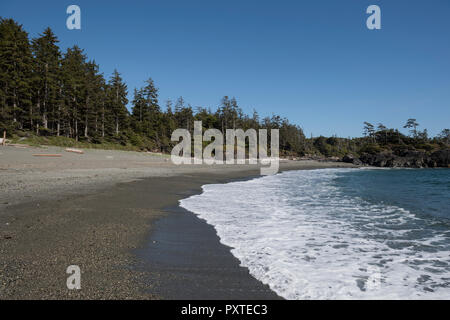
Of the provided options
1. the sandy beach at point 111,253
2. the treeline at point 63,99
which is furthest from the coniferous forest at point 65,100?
the sandy beach at point 111,253

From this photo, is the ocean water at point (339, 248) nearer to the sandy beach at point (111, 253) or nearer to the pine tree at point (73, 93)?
the sandy beach at point (111, 253)

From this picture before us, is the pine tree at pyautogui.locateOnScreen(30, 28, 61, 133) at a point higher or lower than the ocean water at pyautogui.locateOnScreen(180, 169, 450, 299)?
higher

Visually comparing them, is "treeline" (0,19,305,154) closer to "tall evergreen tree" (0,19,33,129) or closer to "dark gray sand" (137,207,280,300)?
"tall evergreen tree" (0,19,33,129)

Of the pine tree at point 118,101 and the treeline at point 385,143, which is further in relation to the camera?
the treeline at point 385,143

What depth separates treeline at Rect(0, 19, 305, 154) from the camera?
31875mm

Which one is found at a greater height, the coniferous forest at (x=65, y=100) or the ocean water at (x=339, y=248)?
the coniferous forest at (x=65, y=100)

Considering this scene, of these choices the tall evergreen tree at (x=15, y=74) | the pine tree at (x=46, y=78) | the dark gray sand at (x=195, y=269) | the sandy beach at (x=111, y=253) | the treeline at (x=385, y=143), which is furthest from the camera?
the treeline at (x=385, y=143)

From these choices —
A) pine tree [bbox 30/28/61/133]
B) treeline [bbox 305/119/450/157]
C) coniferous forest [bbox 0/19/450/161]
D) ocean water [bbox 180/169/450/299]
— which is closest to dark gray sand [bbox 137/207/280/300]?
ocean water [bbox 180/169/450/299]

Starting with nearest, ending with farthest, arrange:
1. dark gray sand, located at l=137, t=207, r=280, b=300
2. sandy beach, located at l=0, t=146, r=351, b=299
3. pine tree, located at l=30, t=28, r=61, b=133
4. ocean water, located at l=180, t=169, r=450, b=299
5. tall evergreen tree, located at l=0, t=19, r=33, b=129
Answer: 1. sandy beach, located at l=0, t=146, r=351, b=299
2. dark gray sand, located at l=137, t=207, r=280, b=300
3. ocean water, located at l=180, t=169, r=450, b=299
4. tall evergreen tree, located at l=0, t=19, r=33, b=129
5. pine tree, located at l=30, t=28, r=61, b=133

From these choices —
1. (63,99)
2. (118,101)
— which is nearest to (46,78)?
(63,99)

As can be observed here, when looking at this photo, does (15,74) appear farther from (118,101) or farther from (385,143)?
(385,143)

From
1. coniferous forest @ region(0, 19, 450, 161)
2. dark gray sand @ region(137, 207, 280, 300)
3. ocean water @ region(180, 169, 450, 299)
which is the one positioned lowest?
ocean water @ region(180, 169, 450, 299)

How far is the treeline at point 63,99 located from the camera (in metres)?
31.9

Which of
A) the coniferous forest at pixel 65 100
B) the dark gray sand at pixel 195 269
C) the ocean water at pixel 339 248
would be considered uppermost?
the coniferous forest at pixel 65 100
